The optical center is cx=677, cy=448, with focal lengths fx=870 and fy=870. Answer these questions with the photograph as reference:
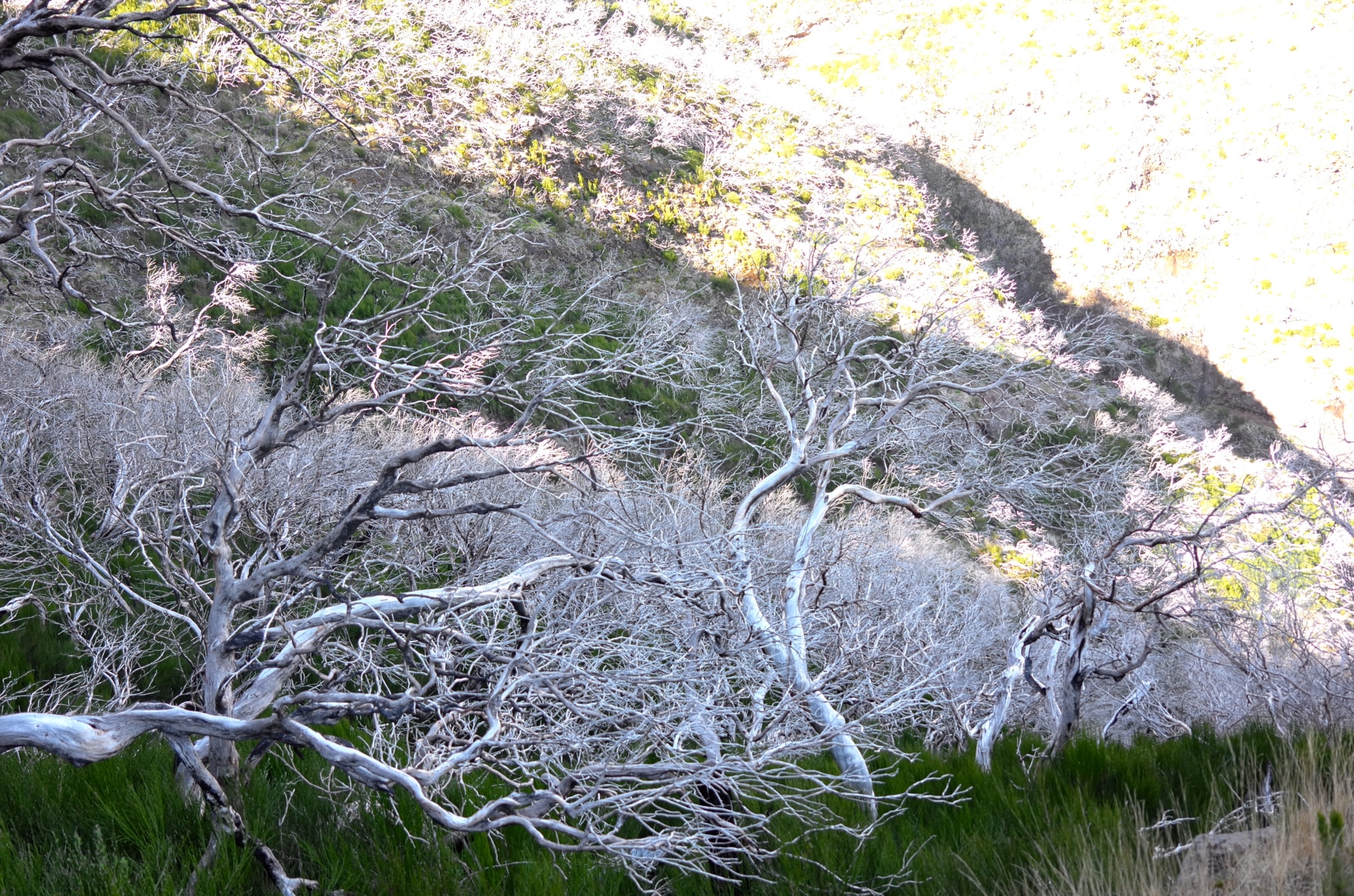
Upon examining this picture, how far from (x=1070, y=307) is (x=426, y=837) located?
118 feet

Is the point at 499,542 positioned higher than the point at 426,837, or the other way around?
the point at 426,837

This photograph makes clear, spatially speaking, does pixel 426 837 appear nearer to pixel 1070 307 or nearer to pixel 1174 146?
pixel 1070 307

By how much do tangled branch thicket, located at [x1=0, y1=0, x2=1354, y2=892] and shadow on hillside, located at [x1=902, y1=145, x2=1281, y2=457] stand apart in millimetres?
17832

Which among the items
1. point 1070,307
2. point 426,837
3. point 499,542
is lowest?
point 1070,307

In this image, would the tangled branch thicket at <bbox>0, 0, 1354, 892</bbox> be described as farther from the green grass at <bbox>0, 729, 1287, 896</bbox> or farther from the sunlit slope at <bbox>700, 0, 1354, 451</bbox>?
the sunlit slope at <bbox>700, 0, 1354, 451</bbox>

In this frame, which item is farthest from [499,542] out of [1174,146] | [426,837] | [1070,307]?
[1174,146]

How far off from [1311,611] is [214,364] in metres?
15.0

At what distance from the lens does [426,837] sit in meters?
3.25

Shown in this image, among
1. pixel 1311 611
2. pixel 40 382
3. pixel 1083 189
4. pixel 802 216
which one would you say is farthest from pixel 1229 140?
pixel 40 382

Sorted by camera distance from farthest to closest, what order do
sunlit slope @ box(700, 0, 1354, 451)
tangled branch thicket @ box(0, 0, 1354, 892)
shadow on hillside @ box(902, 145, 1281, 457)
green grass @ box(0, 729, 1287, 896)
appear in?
sunlit slope @ box(700, 0, 1354, 451) < shadow on hillside @ box(902, 145, 1281, 457) < tangled branch thicket @ box(0, 0, 1354, 892) < green grass @ box(0, 729, 1287, 896)

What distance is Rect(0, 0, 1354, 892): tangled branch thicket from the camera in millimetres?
3377

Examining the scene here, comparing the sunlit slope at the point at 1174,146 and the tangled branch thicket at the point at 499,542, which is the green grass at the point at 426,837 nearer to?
the tangled branch thicket at the point at 499,542

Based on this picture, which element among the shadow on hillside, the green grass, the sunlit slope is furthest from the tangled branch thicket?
the sunlit slope

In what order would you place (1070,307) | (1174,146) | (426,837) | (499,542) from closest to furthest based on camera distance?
(426,837), (499,542), (1070,307), (1174,146)
